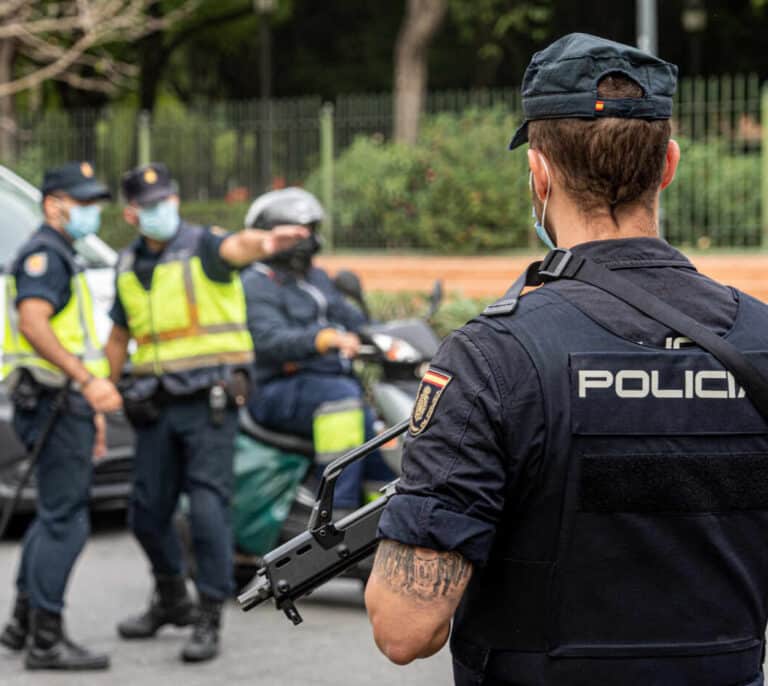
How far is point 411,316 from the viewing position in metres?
10.9

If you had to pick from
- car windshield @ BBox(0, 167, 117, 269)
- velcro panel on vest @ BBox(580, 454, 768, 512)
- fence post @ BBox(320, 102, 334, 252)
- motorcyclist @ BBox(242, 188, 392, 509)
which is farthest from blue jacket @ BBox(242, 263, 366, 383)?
fence post @ BBox(320, 102, 334, 252)

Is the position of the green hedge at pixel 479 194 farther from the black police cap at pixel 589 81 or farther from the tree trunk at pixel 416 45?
the black police cap at pixel 589 81

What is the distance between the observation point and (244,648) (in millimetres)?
5953

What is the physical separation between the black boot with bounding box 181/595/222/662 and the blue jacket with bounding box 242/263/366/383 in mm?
1076

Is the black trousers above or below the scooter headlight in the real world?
below

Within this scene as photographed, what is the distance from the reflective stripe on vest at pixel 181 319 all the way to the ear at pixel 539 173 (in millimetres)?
3729

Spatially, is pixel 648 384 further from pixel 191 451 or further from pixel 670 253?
pixel 191 451

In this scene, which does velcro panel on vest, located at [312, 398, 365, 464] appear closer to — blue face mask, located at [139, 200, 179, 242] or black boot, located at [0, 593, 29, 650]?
blue face mask, located at [139, 200, 179, 242]

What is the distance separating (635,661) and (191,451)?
3861 mm

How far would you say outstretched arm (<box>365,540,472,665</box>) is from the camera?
83.9 inches

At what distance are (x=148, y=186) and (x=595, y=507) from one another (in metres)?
4.17

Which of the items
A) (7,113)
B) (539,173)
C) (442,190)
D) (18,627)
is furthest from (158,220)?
(7,113)

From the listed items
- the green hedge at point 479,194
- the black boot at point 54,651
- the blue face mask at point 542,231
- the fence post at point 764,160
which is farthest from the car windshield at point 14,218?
the fence post at point 764,160

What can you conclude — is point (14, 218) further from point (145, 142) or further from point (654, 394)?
point (145, 142)
